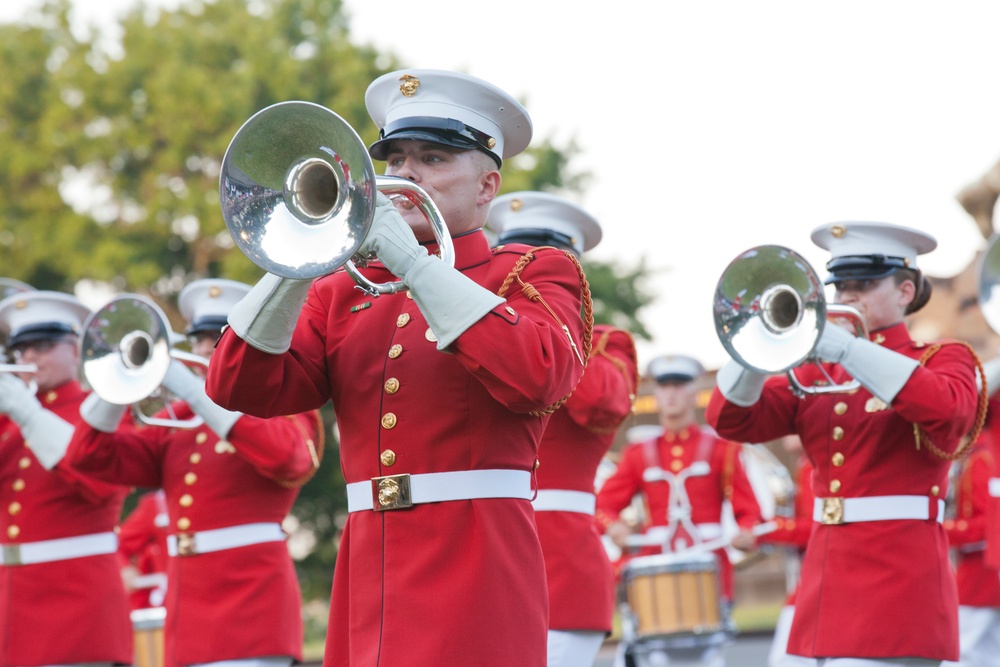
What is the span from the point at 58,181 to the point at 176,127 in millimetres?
2427

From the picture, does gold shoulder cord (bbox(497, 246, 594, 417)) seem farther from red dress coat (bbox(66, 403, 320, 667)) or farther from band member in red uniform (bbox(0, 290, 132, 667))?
band member in red uniform (bbox(0, 290, 132, 667))

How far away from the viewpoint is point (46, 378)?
24.5ft

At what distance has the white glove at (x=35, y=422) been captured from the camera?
6902mm

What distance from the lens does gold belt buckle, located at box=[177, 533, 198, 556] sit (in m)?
6.52

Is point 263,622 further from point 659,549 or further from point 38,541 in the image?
point 659,549

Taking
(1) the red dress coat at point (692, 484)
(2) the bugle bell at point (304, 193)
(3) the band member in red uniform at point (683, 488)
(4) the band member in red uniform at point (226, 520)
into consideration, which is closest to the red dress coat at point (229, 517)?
(4) the band member in red uniform at point (226, 520)

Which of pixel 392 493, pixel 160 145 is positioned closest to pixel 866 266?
pixel 392 493

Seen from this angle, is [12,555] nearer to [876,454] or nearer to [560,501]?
[560,501]

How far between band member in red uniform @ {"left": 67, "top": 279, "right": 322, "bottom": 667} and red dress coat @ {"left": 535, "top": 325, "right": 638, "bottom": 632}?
Result: 115cm

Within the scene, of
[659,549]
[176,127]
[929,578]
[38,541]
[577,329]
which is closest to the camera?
[577,329]

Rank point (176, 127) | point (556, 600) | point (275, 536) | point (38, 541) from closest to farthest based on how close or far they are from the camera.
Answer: point (556, 600)
point (275, 536)
point (38, 541)
point (176, 127)

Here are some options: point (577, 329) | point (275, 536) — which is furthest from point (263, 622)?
point (577, 329)

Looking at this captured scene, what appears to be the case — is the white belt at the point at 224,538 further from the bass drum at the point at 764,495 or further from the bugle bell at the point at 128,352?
the bass drum at the point at 764,495

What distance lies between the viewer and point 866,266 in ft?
19.0
